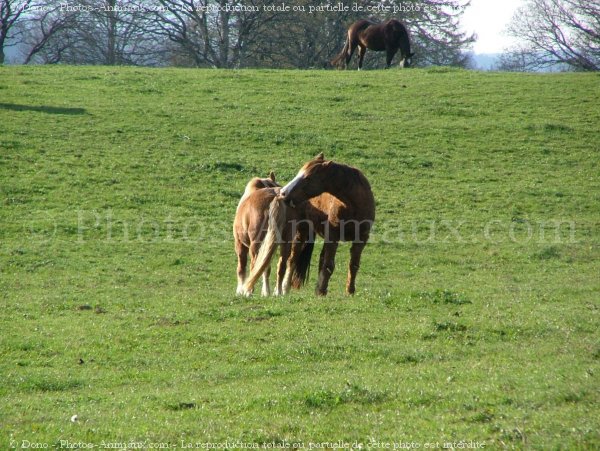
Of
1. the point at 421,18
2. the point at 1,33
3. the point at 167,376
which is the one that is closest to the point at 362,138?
the point at 167,376

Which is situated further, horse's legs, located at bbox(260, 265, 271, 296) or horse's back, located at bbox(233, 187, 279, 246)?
horse's legs, located at bbox(260, 265, 271, 296)

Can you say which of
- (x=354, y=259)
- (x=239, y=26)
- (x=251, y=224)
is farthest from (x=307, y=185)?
(x=239, y=26)

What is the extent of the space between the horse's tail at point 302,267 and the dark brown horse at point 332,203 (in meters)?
0.39

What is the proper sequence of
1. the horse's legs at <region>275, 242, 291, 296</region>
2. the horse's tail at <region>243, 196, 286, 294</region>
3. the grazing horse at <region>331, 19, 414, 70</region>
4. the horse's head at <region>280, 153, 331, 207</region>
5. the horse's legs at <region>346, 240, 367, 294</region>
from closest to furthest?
the horse's head at <region>280, 153, 331, 207</region> → the horse's tail at <region>243, 196, 286, 294</region> → the horse's legs at <region>346, 240, 367, 294</region> → the horse's legs at <region>275, 242, 291, 296</region> → the grazing horse at <region>331, 19, 414, 70</region>

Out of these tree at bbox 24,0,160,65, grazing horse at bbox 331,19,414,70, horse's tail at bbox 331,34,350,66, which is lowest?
horse's tail at bbox 331,34,350,66

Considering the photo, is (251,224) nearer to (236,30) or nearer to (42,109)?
(42,109)

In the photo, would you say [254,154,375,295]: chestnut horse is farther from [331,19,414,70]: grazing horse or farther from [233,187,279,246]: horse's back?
[331,19,414,70]: grazing horse

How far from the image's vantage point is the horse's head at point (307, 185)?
11.1 meters

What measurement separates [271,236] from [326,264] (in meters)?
0.97

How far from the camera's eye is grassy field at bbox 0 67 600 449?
6289 millimetres

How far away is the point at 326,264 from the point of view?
1167cm

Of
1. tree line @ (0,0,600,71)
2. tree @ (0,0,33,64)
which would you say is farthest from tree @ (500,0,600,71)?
tree @ (0,0,33,64)

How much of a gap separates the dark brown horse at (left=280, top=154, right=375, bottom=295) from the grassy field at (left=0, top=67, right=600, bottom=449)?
757mm

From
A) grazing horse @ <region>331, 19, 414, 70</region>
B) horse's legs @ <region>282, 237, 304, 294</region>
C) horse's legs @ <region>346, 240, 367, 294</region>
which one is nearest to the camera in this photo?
horse's legs @ <region>346, 240, 367, 294</region>
